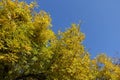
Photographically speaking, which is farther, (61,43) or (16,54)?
(61,43)

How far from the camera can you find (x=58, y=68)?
2878 cm

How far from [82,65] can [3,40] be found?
24.7 ft

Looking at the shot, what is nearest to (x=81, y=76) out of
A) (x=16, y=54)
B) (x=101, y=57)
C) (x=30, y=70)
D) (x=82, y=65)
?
(x=82, y=65)

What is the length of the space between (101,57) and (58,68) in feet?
41.1

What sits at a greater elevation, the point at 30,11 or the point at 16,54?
the point at 30,11

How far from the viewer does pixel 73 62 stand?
95.3ft

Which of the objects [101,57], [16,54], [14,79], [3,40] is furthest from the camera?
[101,57]

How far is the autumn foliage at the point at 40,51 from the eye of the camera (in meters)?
26.0

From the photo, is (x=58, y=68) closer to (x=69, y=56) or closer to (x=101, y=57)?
(x=69, y=56)

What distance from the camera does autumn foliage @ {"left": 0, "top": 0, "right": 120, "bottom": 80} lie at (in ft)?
85.4

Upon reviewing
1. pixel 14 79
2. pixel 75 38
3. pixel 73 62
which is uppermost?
pixel 75 38

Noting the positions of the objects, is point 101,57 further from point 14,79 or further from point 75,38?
point 14,79

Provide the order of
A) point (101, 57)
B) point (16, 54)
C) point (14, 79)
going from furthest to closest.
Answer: point (101, 57), point (14, 79), point (16, 54)

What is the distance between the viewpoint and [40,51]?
2861 centimetres
